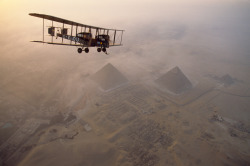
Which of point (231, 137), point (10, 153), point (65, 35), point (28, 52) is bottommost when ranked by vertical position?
point (10, 153)

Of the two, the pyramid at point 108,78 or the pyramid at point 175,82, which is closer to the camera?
the pyramid at point 108,78

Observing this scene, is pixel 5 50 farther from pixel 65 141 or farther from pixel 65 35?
pixel 65 35

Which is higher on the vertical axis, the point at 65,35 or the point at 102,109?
the point at 65,35

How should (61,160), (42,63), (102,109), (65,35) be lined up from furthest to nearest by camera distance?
1. (42,63)
2. (102,109)
3. (61,160)
4. (65,35)

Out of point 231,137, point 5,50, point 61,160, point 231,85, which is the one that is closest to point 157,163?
point 61,160

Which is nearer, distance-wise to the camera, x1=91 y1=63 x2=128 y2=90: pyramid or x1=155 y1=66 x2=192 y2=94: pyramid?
x1=91 y1=63 x2=128 y2=90: pyramid

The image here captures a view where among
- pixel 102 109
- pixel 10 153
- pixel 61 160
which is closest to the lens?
pixel 61 160

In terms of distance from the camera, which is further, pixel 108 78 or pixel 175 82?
pixel 175 82

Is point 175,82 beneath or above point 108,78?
above
